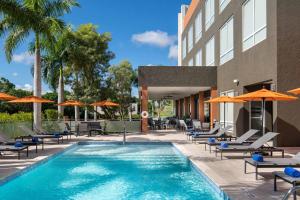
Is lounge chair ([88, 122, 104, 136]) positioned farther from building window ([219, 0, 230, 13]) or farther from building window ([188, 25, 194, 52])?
building window ([188, 25, 194, 52])

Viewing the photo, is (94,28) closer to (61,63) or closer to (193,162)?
(61,63)

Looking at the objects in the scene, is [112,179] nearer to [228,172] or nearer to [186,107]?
[228,172]

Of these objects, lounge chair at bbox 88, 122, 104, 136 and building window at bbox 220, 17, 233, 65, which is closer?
building window at bbox 220, 17, 233, 65

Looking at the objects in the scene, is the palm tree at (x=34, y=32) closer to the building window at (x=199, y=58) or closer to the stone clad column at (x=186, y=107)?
the building window at (x=199, y=58)

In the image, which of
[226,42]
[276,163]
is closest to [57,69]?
[226,42]

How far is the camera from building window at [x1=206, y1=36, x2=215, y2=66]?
1043 inches

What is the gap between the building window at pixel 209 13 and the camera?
2660 centimetres

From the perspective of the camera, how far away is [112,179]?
1011cm

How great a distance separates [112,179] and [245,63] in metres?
11.1

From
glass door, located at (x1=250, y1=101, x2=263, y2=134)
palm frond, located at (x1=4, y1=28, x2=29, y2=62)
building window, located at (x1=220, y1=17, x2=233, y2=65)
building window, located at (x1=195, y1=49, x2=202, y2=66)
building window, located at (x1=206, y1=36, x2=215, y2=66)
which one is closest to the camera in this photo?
glass door, located at (x1=250, y1=101, x2=263, y2=134)

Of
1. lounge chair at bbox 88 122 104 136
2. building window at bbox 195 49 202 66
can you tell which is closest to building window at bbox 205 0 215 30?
building window at bbox 195 49 202 66

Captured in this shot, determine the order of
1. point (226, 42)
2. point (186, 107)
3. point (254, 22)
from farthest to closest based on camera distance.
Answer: point (186, 107), point (226, 42), point (254, 22)

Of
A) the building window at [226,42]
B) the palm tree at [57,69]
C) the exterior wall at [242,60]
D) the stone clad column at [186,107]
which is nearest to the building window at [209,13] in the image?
the exterior wall at [242,60]

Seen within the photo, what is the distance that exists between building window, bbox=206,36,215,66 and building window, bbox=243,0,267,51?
7398mm
